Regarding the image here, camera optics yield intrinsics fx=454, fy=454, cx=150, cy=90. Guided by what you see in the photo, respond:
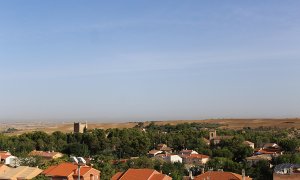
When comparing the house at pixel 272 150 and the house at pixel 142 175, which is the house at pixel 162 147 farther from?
the house at pixel 142 175

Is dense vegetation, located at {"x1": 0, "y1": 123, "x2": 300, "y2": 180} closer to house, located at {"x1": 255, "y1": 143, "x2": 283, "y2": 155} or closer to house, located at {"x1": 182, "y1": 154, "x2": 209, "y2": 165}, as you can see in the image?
house, located at {"x1": 255, "y1": 143, "x2": 283, "y2": 155}

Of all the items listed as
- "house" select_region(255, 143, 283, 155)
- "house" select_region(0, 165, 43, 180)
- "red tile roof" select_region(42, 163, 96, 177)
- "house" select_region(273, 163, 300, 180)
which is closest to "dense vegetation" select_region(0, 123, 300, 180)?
"house" select_region(255, 143, 283, 155)

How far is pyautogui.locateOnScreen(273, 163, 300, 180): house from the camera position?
50594 millimetres

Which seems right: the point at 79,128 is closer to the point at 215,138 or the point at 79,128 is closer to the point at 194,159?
the point at 215,138

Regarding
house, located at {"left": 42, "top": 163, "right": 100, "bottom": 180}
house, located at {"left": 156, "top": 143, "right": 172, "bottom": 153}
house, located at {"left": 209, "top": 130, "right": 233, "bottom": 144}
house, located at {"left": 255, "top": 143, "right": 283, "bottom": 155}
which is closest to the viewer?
house, located at {"left": 42, "top": 163, "right": 100, "bottom": 180}

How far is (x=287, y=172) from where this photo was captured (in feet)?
171

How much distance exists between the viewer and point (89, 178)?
47781 mm

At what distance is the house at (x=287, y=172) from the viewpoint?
50.6 m

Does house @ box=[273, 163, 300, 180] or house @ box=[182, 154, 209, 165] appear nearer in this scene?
house @ box=[273, 163, 300, 180]

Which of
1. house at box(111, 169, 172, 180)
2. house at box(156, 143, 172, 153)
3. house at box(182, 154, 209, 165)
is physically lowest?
house at box(182, 154, 209, 165)

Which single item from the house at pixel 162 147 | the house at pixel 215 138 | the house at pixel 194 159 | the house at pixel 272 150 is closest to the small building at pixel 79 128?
the house at pixel 215 138

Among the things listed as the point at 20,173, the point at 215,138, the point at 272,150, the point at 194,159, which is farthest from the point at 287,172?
the point at 215,138

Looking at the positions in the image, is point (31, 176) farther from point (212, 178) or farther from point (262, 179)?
point (262, 179)

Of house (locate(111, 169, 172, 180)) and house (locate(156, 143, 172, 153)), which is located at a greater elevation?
house (locate(111, 169, 172, 180))
